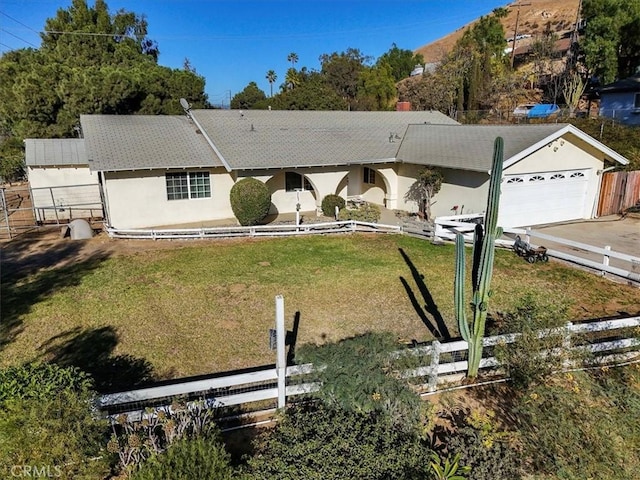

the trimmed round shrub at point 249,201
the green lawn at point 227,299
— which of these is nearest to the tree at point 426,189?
the green lawn at point 227,299

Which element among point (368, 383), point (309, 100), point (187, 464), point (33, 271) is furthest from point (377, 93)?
point (187, 464)

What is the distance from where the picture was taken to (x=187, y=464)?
456 cm

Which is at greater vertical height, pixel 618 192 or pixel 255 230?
pixel 618 192

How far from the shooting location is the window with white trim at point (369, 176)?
2360cm

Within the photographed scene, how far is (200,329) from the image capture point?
9.38m

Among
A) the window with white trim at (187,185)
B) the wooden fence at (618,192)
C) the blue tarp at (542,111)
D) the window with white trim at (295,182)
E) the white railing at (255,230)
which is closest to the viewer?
the white railing at (255,230)

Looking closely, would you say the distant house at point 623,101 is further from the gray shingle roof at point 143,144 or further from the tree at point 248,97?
the tree at point 248,97

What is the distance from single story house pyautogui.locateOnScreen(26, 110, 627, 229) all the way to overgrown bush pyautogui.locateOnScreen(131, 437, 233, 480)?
47.0 ft

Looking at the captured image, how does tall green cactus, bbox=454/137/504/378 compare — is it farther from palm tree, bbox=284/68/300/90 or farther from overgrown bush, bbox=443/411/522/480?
palm tree, bbox=284/68/300/90

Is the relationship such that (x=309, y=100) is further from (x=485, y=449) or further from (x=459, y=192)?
(x=485, y=449)

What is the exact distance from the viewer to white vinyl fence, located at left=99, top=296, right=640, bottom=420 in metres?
5.84

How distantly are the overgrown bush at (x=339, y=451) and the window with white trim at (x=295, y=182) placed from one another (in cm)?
1650

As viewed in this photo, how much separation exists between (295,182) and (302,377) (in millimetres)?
15975

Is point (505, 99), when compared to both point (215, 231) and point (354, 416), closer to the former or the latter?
point (215, 231)
